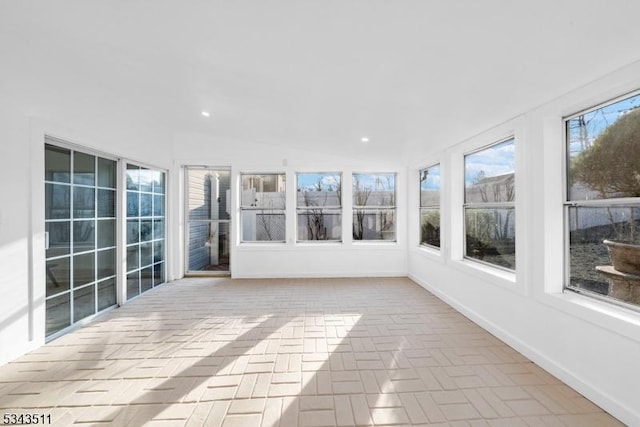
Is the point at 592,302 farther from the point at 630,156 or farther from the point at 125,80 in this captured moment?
the point at 125,80

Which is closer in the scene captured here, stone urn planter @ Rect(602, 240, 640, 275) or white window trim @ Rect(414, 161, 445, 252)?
stone urn planter @ Rect(602, 240, 640, 275)

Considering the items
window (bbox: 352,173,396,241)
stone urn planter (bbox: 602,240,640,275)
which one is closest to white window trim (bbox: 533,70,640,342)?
stone urn planter (bbox: 602,240,640,275)

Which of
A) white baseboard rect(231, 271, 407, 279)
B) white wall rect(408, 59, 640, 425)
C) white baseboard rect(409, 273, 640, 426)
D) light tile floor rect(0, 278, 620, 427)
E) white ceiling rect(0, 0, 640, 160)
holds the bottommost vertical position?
light tile floor rect(0, 278, 620, 427)

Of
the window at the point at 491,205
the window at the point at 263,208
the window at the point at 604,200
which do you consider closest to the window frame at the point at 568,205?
the window at the point at 604,200

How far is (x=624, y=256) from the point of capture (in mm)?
2025

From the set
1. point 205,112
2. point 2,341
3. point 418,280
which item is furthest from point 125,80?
point 418,280

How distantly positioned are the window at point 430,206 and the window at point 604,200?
2.37 meters

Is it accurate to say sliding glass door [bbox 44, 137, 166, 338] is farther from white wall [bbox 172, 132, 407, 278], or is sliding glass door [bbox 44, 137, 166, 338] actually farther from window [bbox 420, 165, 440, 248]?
window [bbox 420, 165, 440, 248]

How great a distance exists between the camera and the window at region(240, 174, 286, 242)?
230 inches

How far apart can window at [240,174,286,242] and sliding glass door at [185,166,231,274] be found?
1.15 ft

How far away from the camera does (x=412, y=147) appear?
4.44 meters

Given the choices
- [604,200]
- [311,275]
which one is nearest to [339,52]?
[604,200]

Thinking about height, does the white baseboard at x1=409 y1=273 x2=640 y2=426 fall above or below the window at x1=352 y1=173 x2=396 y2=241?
below

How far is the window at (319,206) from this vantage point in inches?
231
